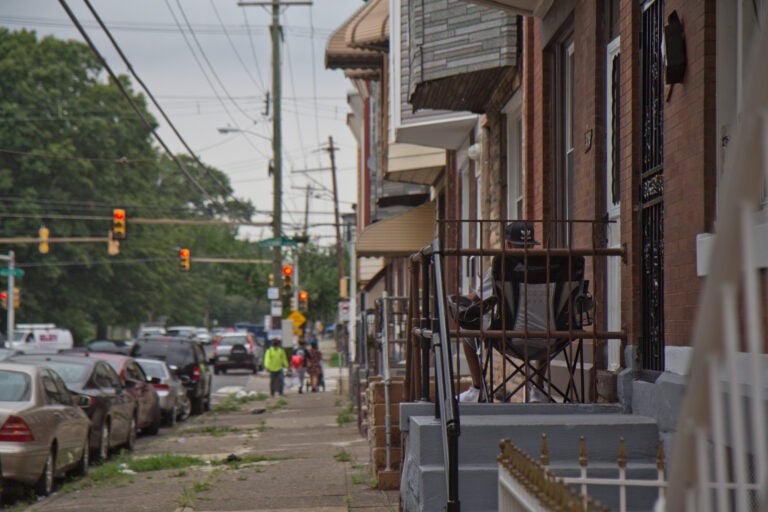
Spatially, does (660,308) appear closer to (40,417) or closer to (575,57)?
(575,57)

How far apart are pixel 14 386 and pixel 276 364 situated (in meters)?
22.4

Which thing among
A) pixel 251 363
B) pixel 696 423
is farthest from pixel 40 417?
pixel 251 363

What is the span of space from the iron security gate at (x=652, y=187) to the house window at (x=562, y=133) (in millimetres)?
2799

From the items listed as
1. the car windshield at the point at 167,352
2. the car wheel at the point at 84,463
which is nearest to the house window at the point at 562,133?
the car wheel at the point at 84,463

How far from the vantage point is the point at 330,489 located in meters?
11.8

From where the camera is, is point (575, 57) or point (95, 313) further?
point (95, 313)

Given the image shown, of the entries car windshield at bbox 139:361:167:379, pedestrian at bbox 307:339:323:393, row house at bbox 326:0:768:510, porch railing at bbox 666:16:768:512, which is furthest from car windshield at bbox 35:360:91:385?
pedestrian at bbox 307:339:323:393

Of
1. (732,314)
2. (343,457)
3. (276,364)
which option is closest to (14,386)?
(343,457)

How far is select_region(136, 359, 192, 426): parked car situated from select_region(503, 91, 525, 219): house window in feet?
33.3

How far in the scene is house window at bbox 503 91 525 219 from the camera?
45.9 feet

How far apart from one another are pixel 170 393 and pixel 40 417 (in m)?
11.4

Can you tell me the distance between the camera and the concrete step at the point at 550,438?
23.7 ft

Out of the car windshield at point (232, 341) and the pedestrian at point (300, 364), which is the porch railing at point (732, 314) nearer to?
the pedestrian at point (300, 364)

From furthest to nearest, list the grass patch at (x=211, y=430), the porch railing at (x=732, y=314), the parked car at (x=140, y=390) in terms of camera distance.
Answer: the grass patch at (x=211, y=430), the parked car at (x=140, y=390), the porch railing at (x=732, y=314)
